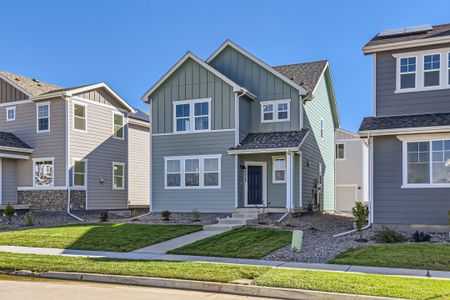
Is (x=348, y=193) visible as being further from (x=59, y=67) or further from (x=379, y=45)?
(x=59, y=67)

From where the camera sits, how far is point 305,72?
25234mm

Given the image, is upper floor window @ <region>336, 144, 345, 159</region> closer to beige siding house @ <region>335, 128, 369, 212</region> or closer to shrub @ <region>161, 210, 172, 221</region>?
beige siding house @ <region>335, 128, 369, 212</region>

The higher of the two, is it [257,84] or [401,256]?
[257,84]

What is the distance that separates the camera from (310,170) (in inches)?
922

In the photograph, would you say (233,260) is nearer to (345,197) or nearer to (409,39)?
(409,39)

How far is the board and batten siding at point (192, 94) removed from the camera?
2156cm

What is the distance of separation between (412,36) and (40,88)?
62.9ft

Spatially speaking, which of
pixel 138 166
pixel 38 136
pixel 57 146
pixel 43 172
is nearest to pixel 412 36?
pixel 57 146

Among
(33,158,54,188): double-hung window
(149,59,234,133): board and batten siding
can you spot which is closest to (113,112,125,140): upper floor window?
(33,158,54,188): double-hung window

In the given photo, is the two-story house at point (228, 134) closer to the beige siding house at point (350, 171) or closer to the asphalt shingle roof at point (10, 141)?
the asphalt shingle roof at point (10, 141)

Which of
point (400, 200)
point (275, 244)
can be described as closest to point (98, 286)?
point (275, 244)

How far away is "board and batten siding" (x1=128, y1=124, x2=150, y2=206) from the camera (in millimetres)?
28859

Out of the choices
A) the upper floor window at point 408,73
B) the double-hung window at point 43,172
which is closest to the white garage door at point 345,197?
the upper floor window at point 408,73

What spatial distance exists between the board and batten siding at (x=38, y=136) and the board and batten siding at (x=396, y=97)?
1530cm
